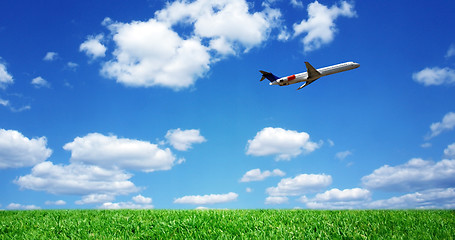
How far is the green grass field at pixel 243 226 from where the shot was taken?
796 centimetres

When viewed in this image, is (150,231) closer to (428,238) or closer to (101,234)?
(101,234)

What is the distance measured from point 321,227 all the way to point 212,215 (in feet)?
10.2

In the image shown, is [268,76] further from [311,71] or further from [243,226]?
[243,226]

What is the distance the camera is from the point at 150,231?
884 centimetres

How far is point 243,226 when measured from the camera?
8.61 metres

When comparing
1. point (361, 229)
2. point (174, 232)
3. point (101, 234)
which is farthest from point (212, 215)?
point (361, 229)

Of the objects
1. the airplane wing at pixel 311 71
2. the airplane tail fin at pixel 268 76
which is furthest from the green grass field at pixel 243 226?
the airplane tail fin at pixel 268 76

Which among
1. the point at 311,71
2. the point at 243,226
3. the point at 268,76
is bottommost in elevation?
the point at 243,226

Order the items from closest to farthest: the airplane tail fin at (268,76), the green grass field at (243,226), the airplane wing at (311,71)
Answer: the green grass field at (243,226), the airplane wing at (311,71), the airplane tail fin at (268,76)

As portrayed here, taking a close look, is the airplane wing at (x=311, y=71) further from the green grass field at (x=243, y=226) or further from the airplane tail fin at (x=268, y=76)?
the green grass field at (x=243, y=226)

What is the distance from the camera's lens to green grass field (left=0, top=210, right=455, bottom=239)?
796 cm

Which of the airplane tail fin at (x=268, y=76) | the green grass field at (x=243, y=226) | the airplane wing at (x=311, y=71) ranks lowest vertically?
the green grass field at (x=243, y=226)

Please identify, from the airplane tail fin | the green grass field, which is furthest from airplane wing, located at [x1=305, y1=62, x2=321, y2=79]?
the green grass field

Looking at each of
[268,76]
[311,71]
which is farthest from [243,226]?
[268,76]
